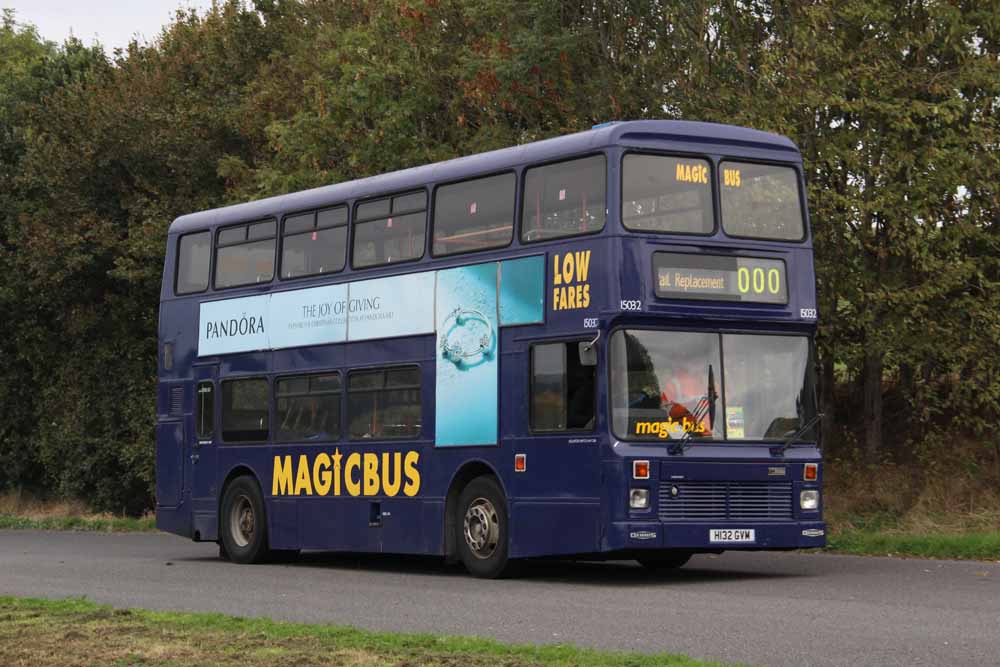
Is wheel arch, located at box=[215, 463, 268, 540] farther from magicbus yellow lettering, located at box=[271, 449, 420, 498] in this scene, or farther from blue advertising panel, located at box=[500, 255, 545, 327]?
blue advertising panel, located at box=[500, 255, 545, 327]

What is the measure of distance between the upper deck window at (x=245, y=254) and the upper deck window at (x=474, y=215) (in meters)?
3.57

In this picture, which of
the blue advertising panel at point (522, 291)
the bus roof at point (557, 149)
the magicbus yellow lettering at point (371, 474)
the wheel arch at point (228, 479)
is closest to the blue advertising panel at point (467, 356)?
the blue advertising panel at point (522, 291)

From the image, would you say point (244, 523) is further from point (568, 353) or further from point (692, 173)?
point (692, 173)

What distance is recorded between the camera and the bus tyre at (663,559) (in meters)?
18.8

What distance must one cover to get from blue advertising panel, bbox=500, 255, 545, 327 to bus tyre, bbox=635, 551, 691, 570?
2881mm

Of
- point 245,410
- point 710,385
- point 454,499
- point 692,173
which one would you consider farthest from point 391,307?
point 710,385

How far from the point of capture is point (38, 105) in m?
39.1

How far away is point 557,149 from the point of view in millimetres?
17922

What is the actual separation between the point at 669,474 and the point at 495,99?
12638 mm

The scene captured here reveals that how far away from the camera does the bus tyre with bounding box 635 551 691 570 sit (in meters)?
18.8

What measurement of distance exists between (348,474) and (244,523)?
261 centimetres

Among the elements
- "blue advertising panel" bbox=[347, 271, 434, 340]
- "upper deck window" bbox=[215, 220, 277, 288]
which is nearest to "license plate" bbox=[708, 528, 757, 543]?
"blue advertising panel" bbox=[347, 271, 434, 340]

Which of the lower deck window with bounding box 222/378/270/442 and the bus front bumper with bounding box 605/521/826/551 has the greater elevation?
the lower deck window with bounding box 222/378/270/442

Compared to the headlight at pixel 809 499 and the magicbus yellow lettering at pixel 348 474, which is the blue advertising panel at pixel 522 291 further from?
the headlight at pixel 809 499
